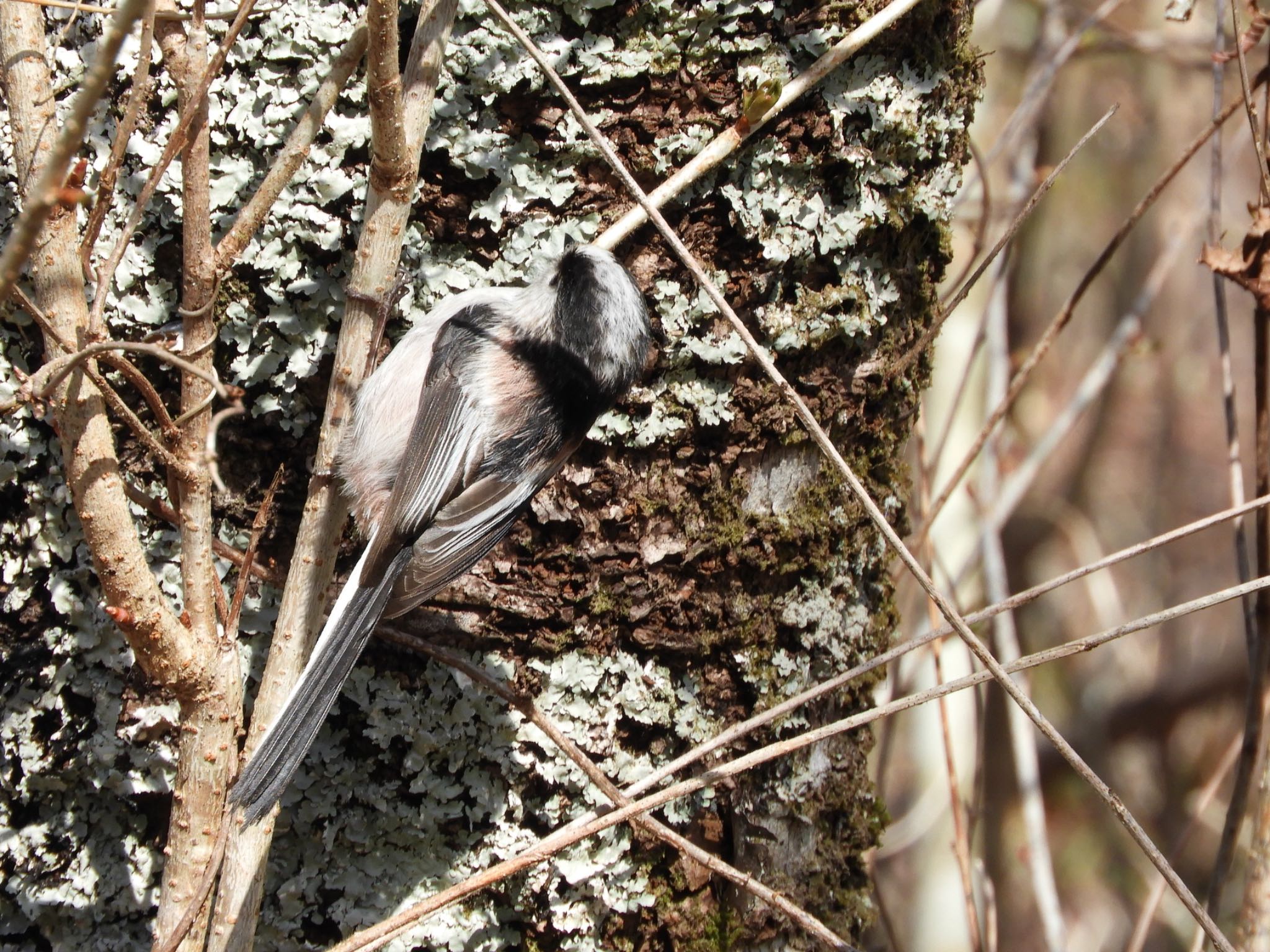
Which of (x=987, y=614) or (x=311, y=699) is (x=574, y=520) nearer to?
(x=311, y=699)

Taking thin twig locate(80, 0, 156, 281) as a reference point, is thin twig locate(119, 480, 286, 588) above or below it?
below

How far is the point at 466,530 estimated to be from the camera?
1646 millimetres

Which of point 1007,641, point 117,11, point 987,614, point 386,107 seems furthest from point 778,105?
point 1007,641

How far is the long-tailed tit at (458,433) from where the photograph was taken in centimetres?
143

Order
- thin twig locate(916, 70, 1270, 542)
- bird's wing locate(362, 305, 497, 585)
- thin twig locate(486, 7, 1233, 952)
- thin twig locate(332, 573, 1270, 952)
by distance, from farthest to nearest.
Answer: bird's wing locate(362, 305, 497, 585) < thin twig locate(916, 70, 1270, 542) < thin twig locate(332, 573, 1270, 952) < thin twig locate(486, 7, 1233, 952)

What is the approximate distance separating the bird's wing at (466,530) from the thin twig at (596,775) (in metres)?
0.09

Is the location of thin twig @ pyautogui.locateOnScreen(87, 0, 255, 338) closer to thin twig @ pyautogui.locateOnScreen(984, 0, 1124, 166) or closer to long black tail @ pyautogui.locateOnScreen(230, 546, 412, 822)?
long black tail @ pyautogui.locateOnScreen(230, 546, 412, 822)

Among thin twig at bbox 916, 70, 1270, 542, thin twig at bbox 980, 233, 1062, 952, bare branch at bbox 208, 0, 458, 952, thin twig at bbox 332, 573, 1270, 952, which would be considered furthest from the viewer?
thin twig at bbox 980, 233, 1062, 952

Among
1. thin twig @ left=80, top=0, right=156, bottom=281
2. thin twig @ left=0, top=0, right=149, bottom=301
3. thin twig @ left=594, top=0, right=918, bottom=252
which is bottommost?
thin twig @ left=0, top=0, right=149, bottom=301

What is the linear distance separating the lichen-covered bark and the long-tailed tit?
0.07m

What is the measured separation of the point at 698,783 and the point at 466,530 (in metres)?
0.60

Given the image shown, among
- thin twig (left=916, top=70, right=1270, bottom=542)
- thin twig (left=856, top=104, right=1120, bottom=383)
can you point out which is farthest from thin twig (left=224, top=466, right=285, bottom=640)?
thin twig (left=916, top=70, right=1270, bottom=542)

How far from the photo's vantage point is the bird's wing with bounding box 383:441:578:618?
151cm

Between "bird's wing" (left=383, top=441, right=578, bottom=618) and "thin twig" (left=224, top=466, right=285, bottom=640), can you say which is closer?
"thin twig" (left=224, top=466, right=285, bottom=640)
